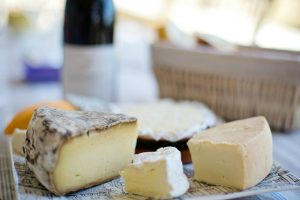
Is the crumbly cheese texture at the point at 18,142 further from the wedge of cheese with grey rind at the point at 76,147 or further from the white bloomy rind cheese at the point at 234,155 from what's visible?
the white bloomy rind cheese at the point at 234,155

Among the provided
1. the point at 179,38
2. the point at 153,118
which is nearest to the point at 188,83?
the point at 179,38

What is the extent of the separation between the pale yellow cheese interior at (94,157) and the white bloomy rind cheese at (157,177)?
54 millimetres

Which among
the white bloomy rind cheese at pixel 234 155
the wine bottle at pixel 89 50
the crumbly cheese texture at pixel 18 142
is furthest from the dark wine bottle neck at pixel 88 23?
the white bloomy rind cheese at pixel 234 155

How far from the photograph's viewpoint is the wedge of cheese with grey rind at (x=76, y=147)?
53cm

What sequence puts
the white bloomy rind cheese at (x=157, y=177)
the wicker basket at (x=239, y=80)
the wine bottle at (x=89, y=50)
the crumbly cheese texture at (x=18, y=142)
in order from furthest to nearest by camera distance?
the wine bottle at (x=89, y=50), the wicker basket at (x=239, y=80), the crumbly cheese texture at (x=18, y=142), the white bloomy rind cheese at (x=157, y=177)

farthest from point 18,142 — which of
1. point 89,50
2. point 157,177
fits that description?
point 89,50

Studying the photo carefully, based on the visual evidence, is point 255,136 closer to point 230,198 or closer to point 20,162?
point 230,198

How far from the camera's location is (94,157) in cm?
57

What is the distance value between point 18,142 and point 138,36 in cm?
199

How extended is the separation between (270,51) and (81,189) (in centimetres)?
62

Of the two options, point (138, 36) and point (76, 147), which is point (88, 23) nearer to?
point (76, 147)

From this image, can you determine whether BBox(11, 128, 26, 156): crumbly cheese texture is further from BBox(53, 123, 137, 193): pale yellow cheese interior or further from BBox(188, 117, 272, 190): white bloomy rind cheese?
BBox(188, 117, 272, 190): white bloomy rind cheese

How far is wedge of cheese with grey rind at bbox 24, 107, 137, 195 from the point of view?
1.72 feet

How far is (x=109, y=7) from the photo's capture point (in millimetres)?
1135
